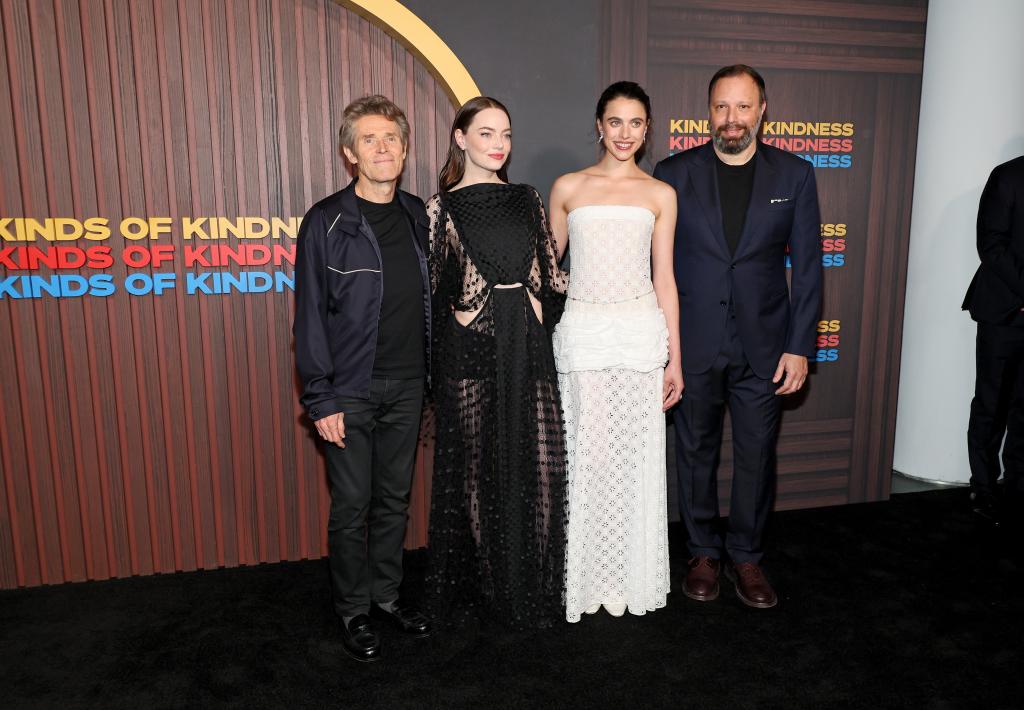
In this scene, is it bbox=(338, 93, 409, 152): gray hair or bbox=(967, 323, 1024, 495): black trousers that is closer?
bbox=(338, 93, 409, 152): gray hair

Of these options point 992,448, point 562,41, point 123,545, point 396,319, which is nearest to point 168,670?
point 123,545

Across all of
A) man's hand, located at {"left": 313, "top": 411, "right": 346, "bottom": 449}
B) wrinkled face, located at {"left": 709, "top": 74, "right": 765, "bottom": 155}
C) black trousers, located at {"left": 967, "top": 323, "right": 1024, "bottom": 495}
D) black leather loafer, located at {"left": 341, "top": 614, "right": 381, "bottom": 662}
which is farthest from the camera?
black trousers, located at {"left": 967, "top": 323, "right": 1024, "bottom": 495}

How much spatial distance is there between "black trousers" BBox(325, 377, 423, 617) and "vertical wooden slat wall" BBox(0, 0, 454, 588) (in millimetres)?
786

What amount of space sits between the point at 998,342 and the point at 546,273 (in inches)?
103

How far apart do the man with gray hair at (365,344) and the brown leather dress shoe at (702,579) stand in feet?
3.73

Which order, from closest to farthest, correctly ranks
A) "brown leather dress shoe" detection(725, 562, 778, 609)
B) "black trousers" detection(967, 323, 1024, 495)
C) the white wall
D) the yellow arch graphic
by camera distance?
"brown leather dress shoe" detection(725, 562, 778, 609) < the yellow arch graphic < "black trousers" detection(967, 323, 1024, 495) < the white wall

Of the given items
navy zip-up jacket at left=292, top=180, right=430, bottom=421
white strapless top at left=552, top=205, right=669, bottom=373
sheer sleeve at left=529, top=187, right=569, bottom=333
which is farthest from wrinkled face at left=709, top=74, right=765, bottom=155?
navy zip-up jacket at left=292, top=180, right=430, bottom=421

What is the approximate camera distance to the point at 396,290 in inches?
109

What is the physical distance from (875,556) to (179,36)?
3.86 meters

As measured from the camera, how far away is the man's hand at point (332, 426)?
2.68 meters

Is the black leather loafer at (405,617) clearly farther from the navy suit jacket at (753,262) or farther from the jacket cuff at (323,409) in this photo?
the navy suit jacket at (753,262)

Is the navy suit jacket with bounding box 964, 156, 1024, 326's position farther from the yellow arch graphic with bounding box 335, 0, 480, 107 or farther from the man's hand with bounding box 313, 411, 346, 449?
the man's hand with bounding box 313, 411, 346, 449

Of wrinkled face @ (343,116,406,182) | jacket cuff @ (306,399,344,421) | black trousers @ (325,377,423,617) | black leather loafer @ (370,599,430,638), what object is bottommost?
black leather loafer @ (370,599,430,638)

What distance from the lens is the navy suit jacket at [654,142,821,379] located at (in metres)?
3.08
